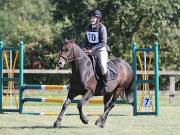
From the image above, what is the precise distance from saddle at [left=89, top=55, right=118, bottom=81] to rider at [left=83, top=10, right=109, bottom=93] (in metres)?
0.09

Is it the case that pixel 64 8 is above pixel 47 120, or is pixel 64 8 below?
above

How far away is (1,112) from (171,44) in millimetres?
20090

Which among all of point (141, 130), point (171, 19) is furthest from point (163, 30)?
point (141, 130)

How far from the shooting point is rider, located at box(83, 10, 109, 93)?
15766mm

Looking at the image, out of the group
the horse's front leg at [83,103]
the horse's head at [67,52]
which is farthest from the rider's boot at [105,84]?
the horse's head at [67,52]

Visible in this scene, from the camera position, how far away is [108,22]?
123ft

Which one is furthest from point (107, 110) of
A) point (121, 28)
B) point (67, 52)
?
point (121, 28)

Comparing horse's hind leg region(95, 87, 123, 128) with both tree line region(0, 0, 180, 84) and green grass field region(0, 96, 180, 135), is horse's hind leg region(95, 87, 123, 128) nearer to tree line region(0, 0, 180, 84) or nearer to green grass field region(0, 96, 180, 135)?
green grass field region(0, 96, 180, 135)

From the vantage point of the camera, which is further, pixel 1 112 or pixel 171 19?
pixel 171 19

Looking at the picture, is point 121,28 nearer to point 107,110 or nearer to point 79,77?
point 107,110

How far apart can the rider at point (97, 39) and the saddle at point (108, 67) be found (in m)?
0.09

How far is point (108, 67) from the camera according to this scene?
16703 mm

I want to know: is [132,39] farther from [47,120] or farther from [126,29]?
[47,120]

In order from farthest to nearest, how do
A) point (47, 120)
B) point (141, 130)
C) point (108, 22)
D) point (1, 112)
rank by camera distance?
1. point (108, 22)
2. point (1, 112)
3. point (47, 120)
4. point (141, 130)
